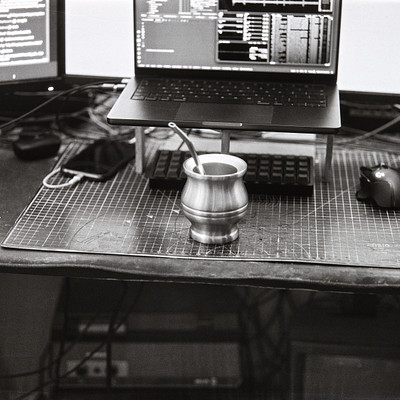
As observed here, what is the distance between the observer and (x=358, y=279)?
102 cm

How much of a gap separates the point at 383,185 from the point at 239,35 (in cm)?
40

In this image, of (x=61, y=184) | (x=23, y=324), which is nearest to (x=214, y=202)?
(x=61, y=184)

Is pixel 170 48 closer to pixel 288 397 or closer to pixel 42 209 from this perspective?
pixel 42 209

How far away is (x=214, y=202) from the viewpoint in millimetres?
1060

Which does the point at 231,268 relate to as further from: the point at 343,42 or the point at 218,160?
the point at 343,42

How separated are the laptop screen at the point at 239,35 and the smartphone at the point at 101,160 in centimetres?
18

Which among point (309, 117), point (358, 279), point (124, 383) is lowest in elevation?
point (124, 383)

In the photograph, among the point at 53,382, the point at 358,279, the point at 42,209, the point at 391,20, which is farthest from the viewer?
the point at 53,382

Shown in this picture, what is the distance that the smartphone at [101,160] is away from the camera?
1.32 metres

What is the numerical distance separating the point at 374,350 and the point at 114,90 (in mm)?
810

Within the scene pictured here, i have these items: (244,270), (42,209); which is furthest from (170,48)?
(244,270)

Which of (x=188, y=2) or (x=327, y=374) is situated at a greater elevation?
A: (x=188, y=2)

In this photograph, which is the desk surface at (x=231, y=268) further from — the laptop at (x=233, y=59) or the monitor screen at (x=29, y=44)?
the monitor screen at (x=29, y=44)

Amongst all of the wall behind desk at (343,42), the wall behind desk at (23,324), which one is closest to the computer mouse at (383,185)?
the wall behind desk at (343,42)
